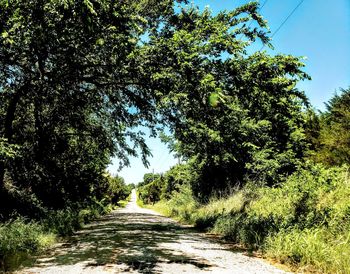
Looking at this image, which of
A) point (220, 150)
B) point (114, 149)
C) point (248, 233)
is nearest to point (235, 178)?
point (114, 149)

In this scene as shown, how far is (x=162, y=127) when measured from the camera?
13.6 metres

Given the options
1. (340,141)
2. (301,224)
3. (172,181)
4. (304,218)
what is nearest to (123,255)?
(301,224)

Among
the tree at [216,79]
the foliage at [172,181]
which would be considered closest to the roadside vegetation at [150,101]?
the tree at [216,79]

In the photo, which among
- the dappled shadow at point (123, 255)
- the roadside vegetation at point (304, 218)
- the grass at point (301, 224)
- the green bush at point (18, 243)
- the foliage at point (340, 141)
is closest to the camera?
the grass at point (301, 224)

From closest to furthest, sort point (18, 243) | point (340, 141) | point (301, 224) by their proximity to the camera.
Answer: point (18, 243), point (301, 224), point (340, 141)

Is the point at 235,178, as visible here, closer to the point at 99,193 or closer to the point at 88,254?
the point at 88,254

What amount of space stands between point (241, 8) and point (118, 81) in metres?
4.85

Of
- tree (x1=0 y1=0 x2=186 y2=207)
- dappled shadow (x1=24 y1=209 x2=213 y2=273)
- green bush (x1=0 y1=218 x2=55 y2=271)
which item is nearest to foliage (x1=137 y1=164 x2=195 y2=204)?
tree (x1=0 y1=0 x2=186 y2=207)

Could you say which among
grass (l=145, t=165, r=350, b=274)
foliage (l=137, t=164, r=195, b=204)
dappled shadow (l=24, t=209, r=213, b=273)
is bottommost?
dappled shadow (l=24, t=209, r=213, b=273)

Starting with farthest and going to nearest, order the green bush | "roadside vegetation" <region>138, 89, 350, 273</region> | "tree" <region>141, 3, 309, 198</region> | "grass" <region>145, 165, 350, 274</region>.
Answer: "tree" <region>141, 3, 309, 198</region>
the green bush
"roadside vegetation" <region>138, 89, 350, 273</region>
"grass" <region>145, 165, 350, 274</region>

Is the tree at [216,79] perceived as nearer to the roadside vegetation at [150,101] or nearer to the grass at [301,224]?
the roadside vegetation at [150,101]

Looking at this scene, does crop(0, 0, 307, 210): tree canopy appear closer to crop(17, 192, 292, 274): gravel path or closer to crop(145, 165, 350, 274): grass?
crop(145, 165, 350, 274): grass

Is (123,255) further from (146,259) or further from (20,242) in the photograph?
(20,242)

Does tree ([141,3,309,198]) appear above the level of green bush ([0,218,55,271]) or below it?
above
